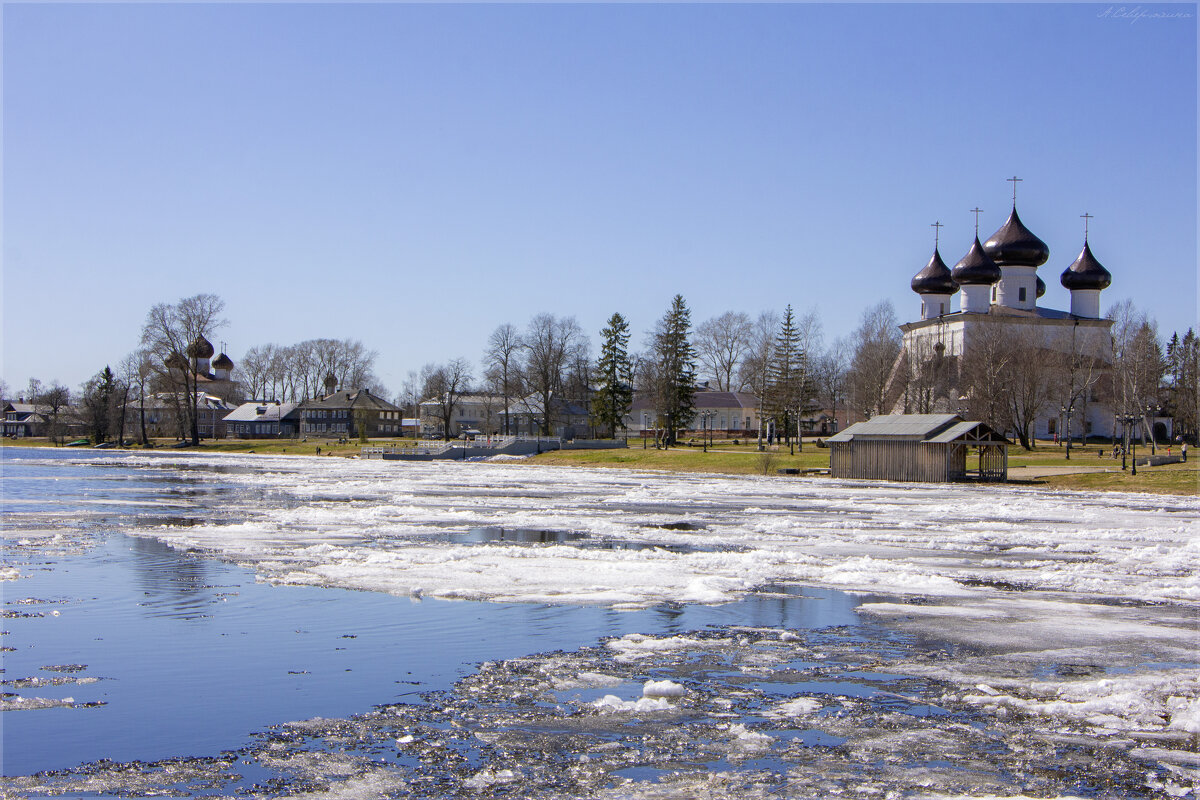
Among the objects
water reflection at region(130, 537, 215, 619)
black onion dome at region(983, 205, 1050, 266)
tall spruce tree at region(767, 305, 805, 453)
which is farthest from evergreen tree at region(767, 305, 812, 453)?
water reflection at region(130, 537, 215, 619)

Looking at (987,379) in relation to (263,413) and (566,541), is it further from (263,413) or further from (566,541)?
(263,413)

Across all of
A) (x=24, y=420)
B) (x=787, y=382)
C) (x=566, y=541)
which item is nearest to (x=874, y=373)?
(x=787, y=382)

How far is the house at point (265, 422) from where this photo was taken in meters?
114

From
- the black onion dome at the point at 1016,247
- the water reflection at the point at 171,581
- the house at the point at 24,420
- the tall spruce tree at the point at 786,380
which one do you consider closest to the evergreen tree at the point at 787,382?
the tall spruce tree at the point at 786,380

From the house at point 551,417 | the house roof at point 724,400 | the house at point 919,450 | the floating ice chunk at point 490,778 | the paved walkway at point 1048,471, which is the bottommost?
the floating ice chunk at point 490,778

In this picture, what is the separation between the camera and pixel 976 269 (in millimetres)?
75125

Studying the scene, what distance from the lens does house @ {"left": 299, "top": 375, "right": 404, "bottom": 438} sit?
107562mm

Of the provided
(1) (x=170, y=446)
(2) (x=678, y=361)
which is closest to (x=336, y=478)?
(2) (x=678, y=361)

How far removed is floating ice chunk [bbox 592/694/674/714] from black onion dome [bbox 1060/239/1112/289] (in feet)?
257

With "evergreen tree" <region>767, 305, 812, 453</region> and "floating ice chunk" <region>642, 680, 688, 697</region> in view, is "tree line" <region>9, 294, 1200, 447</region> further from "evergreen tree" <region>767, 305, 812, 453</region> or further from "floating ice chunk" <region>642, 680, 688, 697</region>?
"floating ice chunk" <region>642, 680, 688, 697</region>

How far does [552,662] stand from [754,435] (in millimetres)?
82057

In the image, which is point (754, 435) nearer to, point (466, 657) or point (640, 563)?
point (640, 563)

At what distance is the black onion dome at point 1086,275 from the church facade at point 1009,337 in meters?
0.08

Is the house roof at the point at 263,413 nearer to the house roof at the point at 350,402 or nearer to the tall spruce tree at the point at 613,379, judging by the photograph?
the house roof at the point at 350,402
